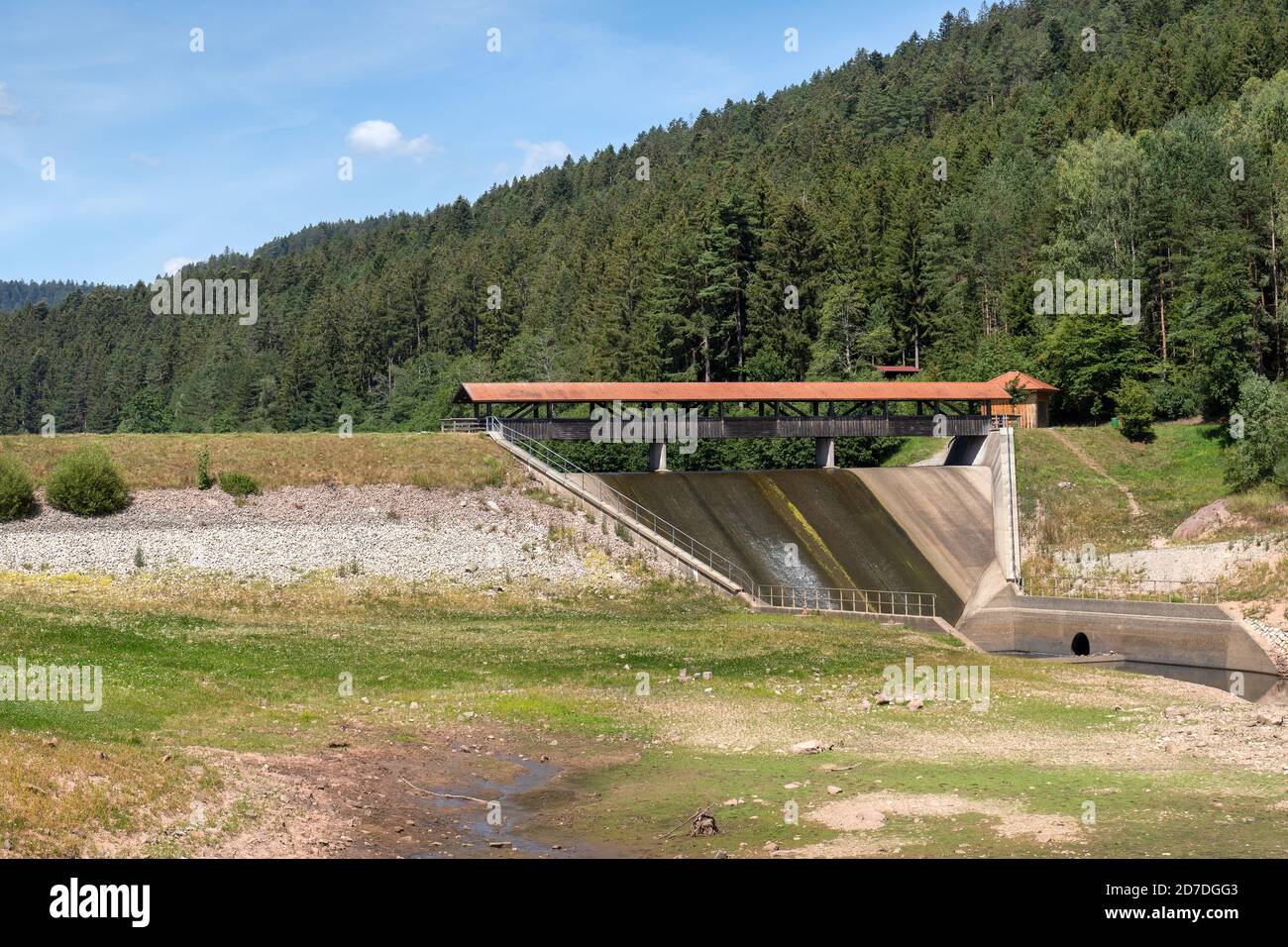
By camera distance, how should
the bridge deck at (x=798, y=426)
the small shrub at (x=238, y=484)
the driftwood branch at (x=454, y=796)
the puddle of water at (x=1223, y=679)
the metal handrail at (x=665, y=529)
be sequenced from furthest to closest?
the bridge deck at (x=798, y=426), the metal handrail at (x=665, y=529), the small shrub at (x=238, y=484), the puddle of water at (x=1223, y=679), the driftwood branch at (x=454, y=796)

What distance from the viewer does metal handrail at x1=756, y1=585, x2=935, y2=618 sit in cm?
5700

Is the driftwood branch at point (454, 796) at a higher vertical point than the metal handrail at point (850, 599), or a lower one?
lower

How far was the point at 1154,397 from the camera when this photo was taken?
86062 millimetres

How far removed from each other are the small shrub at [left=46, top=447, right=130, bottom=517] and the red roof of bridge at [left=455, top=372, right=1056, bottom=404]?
63.9 ft

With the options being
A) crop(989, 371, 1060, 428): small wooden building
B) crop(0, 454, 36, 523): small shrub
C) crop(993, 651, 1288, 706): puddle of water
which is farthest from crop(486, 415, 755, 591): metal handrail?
crop(989, 371, 1060, 428): small wooden building

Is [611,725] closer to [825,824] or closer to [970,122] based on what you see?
[825,824]

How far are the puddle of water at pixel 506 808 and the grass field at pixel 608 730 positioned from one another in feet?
1.87

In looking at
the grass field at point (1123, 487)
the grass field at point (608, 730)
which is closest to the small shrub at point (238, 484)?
the grass field at point (608, 730)

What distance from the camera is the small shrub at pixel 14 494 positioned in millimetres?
53125

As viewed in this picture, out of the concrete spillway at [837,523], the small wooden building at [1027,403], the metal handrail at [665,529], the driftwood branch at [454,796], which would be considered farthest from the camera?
the small wooden building at [1027,403]

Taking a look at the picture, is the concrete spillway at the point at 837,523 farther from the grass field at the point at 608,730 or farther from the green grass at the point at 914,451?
the green grass at the point at 914,451

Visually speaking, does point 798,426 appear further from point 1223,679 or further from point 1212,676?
point 1223,679
